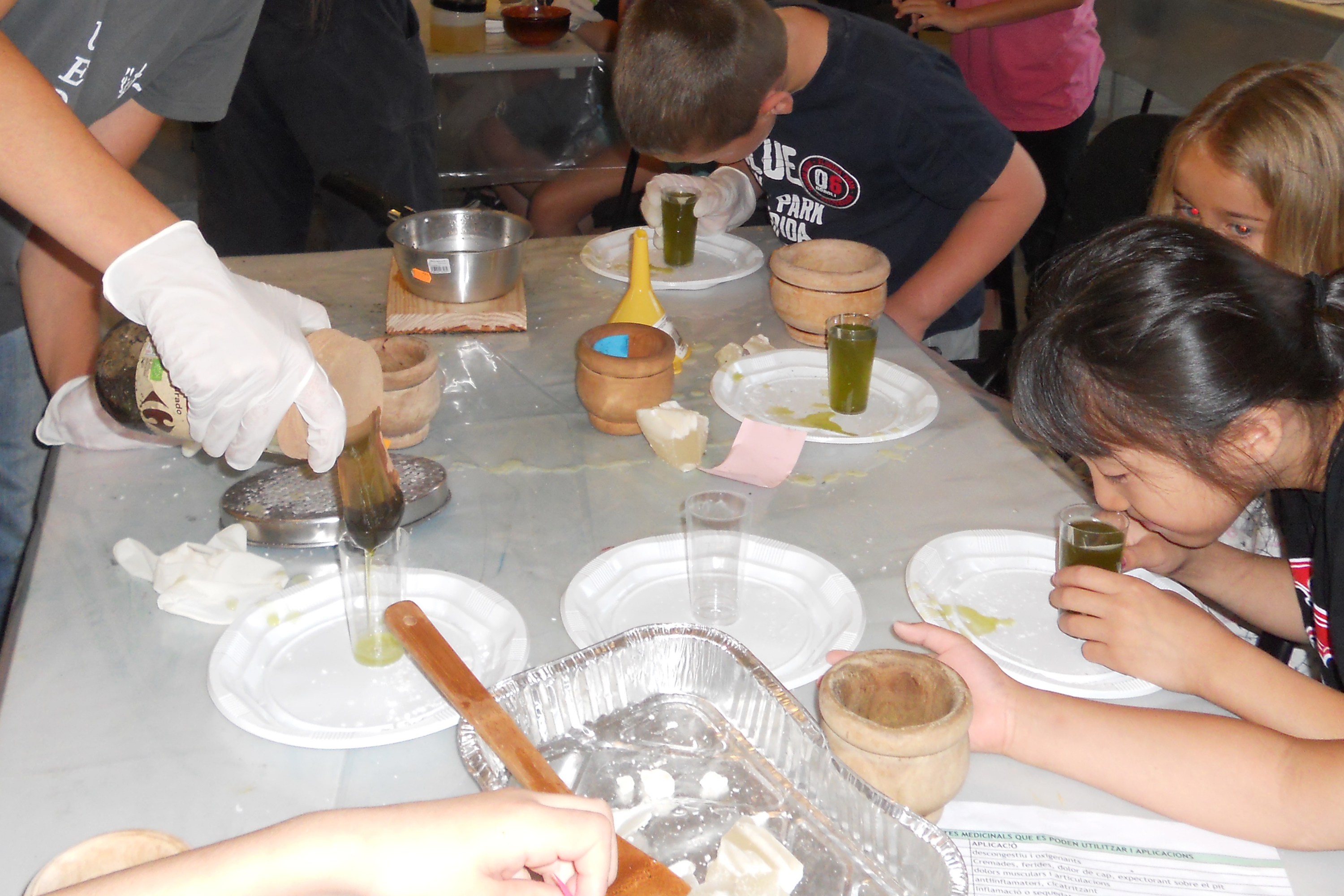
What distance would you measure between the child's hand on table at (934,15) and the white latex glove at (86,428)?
2670mm

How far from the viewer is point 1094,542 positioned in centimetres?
119

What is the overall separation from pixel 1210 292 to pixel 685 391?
2.68ft

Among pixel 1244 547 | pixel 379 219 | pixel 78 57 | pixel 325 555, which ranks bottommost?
pixel 1244 547

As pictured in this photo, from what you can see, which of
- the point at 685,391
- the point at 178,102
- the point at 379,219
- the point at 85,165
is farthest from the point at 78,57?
the point at 685,391

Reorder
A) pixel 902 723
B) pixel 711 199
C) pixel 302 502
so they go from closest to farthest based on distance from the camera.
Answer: pixel 902 723 < pixel 302 502 < pixel 711 199

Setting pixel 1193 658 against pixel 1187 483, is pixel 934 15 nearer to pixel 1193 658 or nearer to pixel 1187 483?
pixel 1187 483

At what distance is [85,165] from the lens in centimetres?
109

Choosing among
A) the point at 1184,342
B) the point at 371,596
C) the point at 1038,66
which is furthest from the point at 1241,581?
the point at 1038,66

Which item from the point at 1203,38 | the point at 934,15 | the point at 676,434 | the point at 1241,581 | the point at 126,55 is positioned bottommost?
the point at 1241,581

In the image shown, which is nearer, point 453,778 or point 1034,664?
point 453,778

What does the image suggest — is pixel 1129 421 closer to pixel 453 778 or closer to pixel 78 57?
pixel 453 778

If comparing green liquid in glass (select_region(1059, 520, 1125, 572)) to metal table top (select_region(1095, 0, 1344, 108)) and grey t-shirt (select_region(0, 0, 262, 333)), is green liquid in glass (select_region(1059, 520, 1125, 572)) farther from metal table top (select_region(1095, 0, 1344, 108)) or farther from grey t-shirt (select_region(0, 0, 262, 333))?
metal table top (select_region(1095, 0, 1344, 108))

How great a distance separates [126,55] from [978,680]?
1433 millimetres

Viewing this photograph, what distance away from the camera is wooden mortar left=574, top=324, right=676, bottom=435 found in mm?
1471
